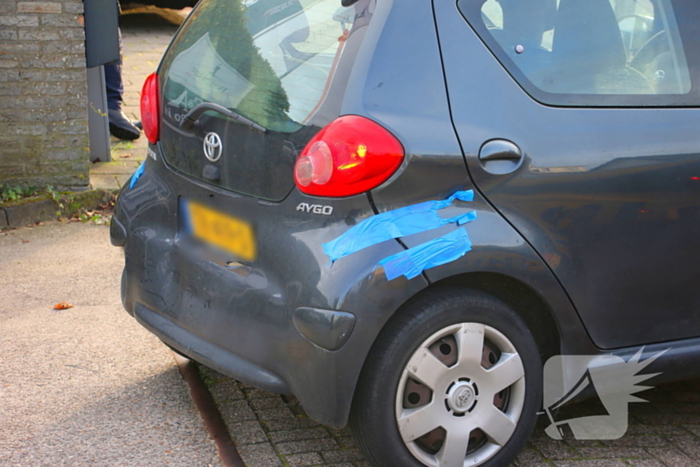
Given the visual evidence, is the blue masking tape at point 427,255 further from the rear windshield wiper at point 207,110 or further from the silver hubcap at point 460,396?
the rear windshield wiper at point 207,110

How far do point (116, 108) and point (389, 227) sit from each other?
524 centimetres

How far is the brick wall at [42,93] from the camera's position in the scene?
5.20m

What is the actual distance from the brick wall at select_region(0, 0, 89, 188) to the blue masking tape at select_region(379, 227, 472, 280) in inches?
154

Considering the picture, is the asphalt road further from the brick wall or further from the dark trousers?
the dark trousers

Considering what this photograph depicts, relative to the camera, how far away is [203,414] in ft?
→ 9.84

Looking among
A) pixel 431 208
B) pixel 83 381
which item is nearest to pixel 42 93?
pixel 83 381

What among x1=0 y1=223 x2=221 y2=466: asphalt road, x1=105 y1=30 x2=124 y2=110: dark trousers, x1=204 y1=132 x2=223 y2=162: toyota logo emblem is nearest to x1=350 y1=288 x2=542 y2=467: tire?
x1=0 y1=223 x2=221 y2=466: asphalt road

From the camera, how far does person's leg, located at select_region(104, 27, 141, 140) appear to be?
6801 millimetres

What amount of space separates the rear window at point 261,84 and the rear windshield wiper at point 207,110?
0.04 feet

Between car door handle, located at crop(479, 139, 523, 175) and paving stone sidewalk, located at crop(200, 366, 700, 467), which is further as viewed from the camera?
paving stone sidewalk, located at crop(200, 366, 700, 467)

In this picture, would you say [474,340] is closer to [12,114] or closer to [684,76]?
[684,76]

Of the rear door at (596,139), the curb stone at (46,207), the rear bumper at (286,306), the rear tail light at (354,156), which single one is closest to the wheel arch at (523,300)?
the rear door at (596,139)

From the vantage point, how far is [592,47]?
8.43 ft

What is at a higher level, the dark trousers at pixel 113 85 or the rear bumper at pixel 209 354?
the rear bumper at pixel 209 354
